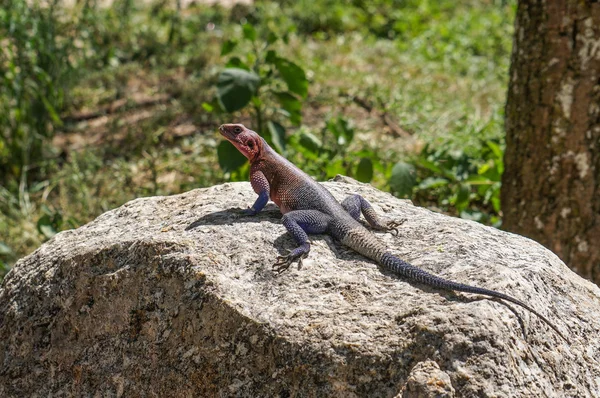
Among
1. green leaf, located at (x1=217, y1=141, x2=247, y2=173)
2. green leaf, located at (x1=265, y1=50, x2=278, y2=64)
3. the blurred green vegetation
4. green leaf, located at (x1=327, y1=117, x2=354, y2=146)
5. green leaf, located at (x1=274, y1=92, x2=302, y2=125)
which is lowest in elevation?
the blurred green vegetation

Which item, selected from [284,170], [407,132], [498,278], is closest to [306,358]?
[498,278]

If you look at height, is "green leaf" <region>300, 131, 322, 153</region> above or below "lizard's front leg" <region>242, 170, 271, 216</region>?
below

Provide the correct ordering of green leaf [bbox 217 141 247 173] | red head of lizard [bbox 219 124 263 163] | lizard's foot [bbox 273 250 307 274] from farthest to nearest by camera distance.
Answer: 1. green leaf [bbox 217 141 247 173]
2. red head of lizard [bbox 219 124 263 163]
3. lizard's foot [bbox 273 250 307 274]

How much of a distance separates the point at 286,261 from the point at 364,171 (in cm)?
225

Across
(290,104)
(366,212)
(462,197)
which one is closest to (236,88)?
(290,104)

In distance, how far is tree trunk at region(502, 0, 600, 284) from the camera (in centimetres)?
455

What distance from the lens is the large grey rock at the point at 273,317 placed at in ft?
8.13

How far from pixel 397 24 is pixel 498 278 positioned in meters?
8.52

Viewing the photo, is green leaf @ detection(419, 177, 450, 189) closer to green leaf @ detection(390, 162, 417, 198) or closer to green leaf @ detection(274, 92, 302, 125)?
green leaf @ detection(390, 162, 417, 198)

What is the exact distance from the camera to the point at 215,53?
9.41 metres

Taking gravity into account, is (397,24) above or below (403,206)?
below

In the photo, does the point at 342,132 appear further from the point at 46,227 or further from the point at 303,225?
the point at 303,225

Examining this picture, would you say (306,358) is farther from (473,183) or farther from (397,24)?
(397,24)

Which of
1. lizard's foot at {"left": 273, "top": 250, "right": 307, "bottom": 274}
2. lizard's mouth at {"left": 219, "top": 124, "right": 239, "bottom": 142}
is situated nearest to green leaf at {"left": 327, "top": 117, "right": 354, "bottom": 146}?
lizard's mouth at {"left": 219, "top": 124, "right": 239, "bottom": 142}
